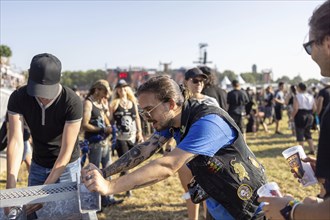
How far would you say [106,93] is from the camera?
4.92 metres

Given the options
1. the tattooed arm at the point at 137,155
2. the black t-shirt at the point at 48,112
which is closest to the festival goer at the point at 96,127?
the black t-shirt at the point at 48,112

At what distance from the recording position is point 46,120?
2.69 m

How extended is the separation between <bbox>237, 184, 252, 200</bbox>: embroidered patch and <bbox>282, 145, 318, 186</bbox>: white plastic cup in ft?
0.89

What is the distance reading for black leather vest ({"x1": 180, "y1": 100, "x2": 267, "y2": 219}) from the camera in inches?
71.3

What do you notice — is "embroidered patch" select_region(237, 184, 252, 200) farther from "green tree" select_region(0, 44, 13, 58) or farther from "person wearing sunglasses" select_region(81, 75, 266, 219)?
"green tree" select_region(0, 44, 13, 58)

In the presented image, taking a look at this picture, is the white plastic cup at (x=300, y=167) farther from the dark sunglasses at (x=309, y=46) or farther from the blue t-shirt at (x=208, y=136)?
the dark sunglasses at (x=309, y=46)

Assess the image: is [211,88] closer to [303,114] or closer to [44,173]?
[44,173]

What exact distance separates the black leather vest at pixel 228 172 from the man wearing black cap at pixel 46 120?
1.09 meters

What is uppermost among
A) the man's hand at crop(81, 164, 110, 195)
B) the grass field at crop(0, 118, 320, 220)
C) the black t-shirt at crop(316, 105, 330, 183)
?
the black t-shirt at crop(316, 105, 330, 183)

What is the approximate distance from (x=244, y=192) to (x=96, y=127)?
3.21 meters

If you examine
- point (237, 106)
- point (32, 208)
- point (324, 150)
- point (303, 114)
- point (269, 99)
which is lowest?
point (269, 99)

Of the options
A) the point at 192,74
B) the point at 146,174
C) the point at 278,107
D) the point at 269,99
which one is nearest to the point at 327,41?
the point at 146,174

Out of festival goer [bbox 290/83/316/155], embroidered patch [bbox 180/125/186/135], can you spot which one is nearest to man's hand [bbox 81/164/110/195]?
embroidered patch [bbox 180/125/186/135]

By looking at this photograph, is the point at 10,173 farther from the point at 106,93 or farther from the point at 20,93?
the point at 106,93
